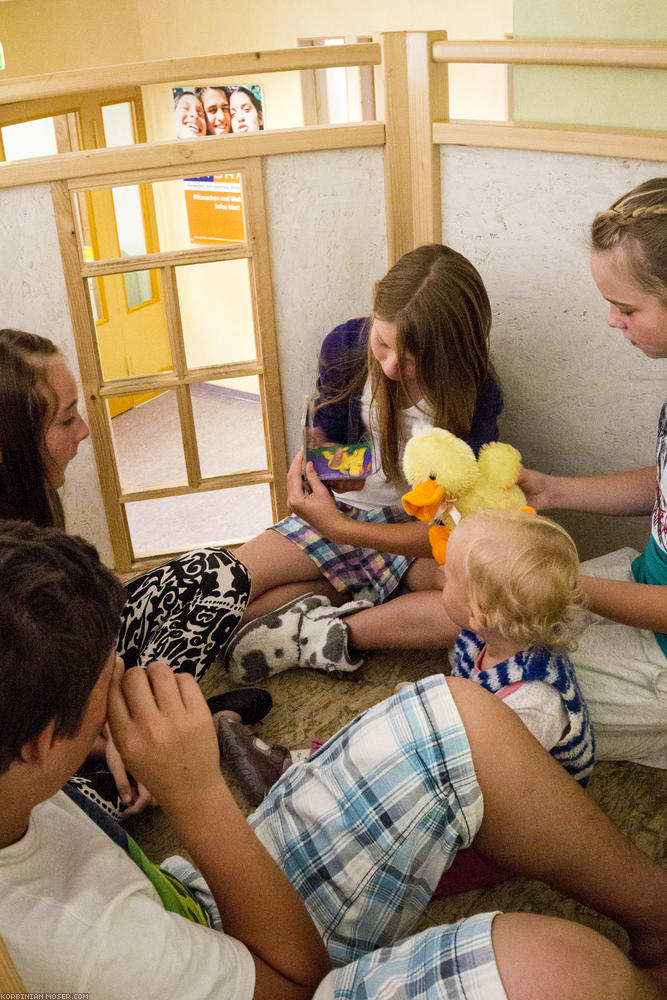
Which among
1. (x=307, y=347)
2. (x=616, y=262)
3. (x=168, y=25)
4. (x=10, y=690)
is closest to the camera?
(x=10, y=690)

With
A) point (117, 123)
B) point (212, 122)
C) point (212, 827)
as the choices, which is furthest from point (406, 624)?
point (117, 123)

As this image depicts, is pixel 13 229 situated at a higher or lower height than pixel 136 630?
higher

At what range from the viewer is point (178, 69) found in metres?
1.73

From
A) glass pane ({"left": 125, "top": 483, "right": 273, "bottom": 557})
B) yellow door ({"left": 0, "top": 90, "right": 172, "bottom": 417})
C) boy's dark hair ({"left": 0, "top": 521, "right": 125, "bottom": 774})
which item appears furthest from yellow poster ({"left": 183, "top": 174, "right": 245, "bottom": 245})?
boy's dark hair ({"left": 0, "top": 521, "right": 125, "bottom": 774})

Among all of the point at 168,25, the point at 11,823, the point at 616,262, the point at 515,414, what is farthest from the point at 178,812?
the point at 168,25

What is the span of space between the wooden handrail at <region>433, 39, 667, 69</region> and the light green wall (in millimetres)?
146

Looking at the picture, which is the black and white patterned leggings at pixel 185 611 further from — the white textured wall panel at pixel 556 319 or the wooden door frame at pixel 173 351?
the white textured wall panel at pixel 556 319

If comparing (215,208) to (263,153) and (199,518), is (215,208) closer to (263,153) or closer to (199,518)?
(199,518)

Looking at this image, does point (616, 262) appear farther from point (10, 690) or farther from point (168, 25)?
point (168, 25)

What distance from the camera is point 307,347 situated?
2.01 m

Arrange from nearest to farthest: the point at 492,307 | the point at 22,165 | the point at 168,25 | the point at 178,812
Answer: the point at 178,812, the point at 22,165, the point at 492,307, the point at 168,25

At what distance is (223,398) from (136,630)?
12.6 feet

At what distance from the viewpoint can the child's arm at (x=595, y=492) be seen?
160 cm

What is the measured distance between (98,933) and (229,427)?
4.18 meters
